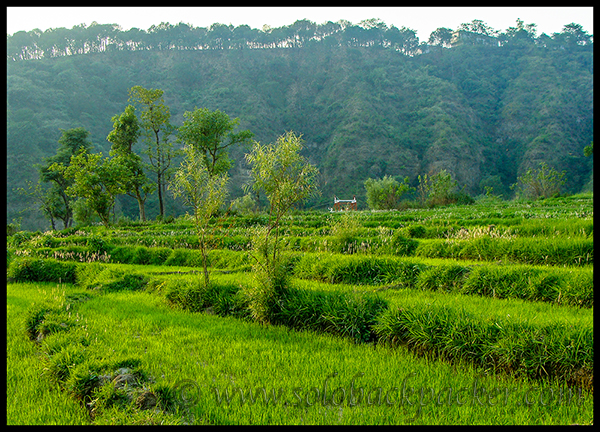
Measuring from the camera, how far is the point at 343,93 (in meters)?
119

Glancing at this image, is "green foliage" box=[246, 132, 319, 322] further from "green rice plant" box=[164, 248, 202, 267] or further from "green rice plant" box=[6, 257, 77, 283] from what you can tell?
"green rice plant" box=[6, 257, 77, 283]

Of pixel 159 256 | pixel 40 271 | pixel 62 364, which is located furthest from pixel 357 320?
pixel 40 271

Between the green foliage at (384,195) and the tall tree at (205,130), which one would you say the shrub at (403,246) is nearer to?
the tall tree at (205,130)

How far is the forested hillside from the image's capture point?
3418 inches

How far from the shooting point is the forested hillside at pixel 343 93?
3418 inches

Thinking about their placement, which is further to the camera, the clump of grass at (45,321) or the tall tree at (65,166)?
the tall tree at (65,166)

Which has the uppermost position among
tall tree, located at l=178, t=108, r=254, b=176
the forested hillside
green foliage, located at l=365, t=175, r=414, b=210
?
the forested hillside

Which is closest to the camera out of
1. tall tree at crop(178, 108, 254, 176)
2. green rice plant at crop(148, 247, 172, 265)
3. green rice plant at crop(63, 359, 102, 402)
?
green rice plant at crop(63, 359, 102, 402)

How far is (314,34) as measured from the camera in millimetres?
157125

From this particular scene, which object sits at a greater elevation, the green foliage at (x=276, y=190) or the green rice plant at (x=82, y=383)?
the green foliage at (x=276, y=190)

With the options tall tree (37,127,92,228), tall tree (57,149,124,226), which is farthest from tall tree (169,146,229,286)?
tall tree (37,127,92,228)

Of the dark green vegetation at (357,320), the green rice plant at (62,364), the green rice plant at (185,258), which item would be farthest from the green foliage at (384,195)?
the green rice plant at (62,364)

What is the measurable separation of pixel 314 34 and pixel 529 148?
106 metres

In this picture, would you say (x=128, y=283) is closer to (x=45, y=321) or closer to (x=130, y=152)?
(x=45, y=321)
